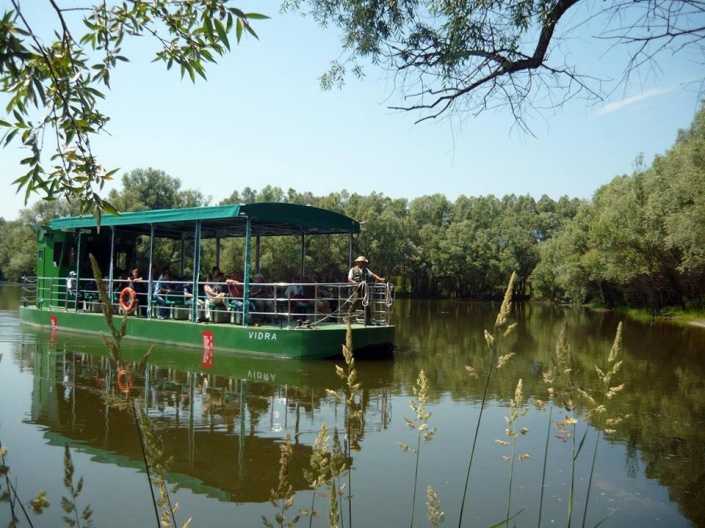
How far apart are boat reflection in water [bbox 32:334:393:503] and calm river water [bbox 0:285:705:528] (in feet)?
0.09

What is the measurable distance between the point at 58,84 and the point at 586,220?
1895 inches

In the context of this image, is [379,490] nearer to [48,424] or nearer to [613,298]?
[48,424]

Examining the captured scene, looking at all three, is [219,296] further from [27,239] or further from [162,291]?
[27,239]

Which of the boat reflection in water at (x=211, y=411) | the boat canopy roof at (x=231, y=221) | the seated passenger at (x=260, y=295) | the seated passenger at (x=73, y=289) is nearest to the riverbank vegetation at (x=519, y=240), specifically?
the boat canopy roof at (x=231, y=221)

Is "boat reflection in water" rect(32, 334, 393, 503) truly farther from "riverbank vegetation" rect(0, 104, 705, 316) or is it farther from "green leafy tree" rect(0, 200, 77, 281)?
"green leafy tree" rect(0, 200, 77, 281)

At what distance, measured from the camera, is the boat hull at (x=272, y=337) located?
1305 cm

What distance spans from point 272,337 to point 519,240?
59.8 metres

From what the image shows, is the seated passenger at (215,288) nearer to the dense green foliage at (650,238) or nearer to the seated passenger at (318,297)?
the seated passenger at (318,297)

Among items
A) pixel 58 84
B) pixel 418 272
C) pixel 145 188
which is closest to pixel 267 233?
pixel 58 84

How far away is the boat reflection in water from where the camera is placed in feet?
20.4

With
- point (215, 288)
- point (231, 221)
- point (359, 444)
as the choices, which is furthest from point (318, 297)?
point (359, 444)

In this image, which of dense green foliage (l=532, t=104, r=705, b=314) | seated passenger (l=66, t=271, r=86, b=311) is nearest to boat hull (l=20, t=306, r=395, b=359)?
seated passenger (l=66, t=271, r=86, b=311)

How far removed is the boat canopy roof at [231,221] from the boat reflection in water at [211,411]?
3011 millimetres

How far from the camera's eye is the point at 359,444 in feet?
23.7
